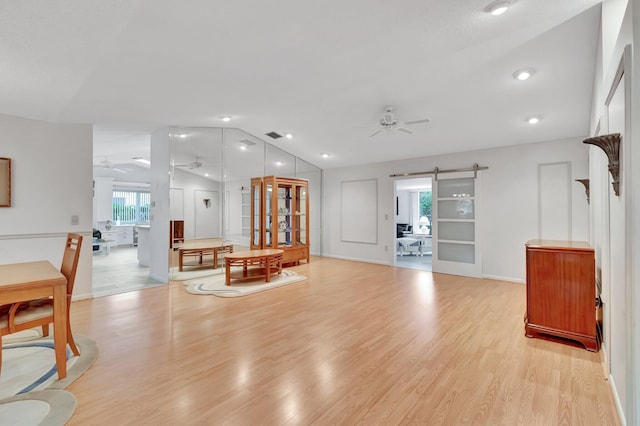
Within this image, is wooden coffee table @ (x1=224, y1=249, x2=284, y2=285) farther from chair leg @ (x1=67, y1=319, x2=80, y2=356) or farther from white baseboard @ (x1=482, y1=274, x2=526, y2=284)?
white baseboard @ (x1=482, y1=274, x2=526, y2=284)

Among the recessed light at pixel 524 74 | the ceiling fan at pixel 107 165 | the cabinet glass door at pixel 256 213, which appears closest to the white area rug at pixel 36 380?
the cabinet glass door at pixel 256 213

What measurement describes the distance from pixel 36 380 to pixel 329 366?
2.10m

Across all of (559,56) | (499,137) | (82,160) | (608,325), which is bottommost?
(608,325)

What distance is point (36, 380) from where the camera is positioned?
214cm

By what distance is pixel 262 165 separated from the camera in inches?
258

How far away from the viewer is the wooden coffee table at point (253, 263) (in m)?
4.96

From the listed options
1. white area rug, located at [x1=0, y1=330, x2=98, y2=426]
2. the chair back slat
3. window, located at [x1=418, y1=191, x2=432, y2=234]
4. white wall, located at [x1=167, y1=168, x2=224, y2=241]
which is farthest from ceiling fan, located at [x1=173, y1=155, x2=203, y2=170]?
window, located at [x1=418, y1=191, x2=432, y2=234]

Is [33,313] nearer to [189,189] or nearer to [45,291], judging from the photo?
[45,291]

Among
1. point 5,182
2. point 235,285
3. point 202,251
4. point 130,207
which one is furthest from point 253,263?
point 130,207

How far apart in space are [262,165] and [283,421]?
540 centimetres

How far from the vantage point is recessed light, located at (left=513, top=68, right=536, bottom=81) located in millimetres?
3300

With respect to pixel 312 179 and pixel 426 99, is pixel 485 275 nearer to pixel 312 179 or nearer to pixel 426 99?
pixel 426 99

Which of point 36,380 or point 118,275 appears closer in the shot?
point 36,380

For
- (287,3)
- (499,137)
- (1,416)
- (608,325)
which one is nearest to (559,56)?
(499,137)
